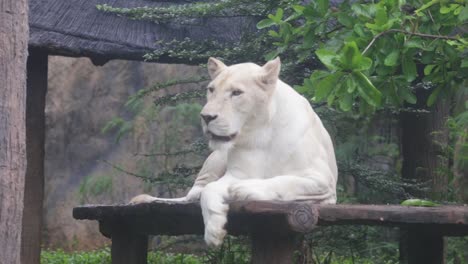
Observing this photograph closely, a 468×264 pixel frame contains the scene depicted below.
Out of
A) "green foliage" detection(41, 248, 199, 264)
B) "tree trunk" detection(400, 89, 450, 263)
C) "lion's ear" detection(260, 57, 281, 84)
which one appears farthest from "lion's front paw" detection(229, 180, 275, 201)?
"green foliage" detection(41, 248, 199, 264)

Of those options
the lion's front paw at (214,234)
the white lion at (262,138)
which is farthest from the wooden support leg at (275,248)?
the lion's front paw at (214,234)

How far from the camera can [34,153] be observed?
855 cm

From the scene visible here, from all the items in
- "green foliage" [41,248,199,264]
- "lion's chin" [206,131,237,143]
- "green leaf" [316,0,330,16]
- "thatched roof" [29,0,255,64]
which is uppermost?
"thatched roof" [29,0,255,64]

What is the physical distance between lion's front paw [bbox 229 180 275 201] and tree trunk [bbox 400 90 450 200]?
4.17 meters

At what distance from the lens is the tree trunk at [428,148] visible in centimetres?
862

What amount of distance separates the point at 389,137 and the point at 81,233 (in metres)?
4.48

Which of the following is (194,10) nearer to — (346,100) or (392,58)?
(392,58)

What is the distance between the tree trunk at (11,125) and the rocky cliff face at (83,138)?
859 centimetres

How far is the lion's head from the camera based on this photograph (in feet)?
15.5

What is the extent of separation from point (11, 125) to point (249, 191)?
1.18 metres

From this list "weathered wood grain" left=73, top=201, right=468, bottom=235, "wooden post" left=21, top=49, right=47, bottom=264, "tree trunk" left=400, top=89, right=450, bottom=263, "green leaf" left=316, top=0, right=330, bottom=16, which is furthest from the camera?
"tree trunk" left=400, top=89, right=450, bottom=263

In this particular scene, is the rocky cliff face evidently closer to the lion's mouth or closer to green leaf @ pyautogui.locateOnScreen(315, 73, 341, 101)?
green leaf @ pyautogui.locateOnScreen(315, 73, 341, 101)

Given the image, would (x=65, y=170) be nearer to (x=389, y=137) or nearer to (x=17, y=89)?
Answer: (x=389, y=137)

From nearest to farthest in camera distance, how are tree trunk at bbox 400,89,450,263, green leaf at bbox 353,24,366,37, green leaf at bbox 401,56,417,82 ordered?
1. green leaf at bbox 353,24,366,37
2. green leaf at bbox 401,56,417,82
3. tree trunk at bbox 400,89,450,263
